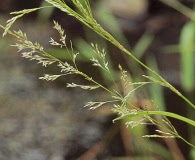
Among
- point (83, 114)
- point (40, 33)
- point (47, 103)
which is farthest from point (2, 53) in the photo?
point (83, 114)

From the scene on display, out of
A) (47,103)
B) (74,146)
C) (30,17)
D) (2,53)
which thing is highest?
(30,17)

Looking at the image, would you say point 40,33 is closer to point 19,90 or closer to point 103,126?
point 19,90

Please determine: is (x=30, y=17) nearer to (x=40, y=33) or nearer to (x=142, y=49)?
(x=40, y=33)

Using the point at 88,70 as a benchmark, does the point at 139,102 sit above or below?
below

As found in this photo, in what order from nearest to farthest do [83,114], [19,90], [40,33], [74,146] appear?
[74,146] → [83,114] → [19,90] → [40,33]

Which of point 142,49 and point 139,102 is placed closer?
point 139,102

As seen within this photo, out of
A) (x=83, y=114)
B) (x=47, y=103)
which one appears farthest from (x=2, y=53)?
(x=83, y=114)

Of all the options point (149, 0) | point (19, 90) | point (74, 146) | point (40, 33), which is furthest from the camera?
point (149, 0)
